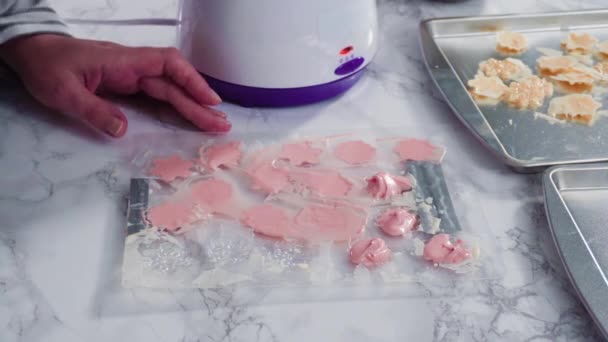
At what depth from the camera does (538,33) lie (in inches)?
30.6

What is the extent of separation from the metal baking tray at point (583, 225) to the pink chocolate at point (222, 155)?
0.25 metres

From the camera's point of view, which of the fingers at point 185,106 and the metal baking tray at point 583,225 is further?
the fingers at point 185,106

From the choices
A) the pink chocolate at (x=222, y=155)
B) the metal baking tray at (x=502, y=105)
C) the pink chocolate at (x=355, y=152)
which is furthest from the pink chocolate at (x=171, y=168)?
the metal baking tray at (x=502, y=105)

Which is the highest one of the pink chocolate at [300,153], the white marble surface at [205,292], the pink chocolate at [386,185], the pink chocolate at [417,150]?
Result: the pink chocolate at [417,150]

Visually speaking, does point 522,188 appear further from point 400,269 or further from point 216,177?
point 216,177

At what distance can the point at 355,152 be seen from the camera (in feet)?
1.97

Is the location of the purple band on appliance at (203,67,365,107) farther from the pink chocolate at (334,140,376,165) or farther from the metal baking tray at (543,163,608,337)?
the metal baking tray at (543,163,608,337)

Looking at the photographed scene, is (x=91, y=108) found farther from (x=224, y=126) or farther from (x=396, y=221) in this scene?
(x=396, y=221)

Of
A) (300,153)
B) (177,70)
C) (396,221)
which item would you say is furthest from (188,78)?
(396,221)

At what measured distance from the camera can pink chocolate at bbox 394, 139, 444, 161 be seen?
60 centimetres

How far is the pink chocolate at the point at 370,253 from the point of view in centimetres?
51

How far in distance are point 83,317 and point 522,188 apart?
0.36 meters

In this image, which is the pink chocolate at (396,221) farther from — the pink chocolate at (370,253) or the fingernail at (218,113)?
the fingernail at (218,113)

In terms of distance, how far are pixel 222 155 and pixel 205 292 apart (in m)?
0.14
